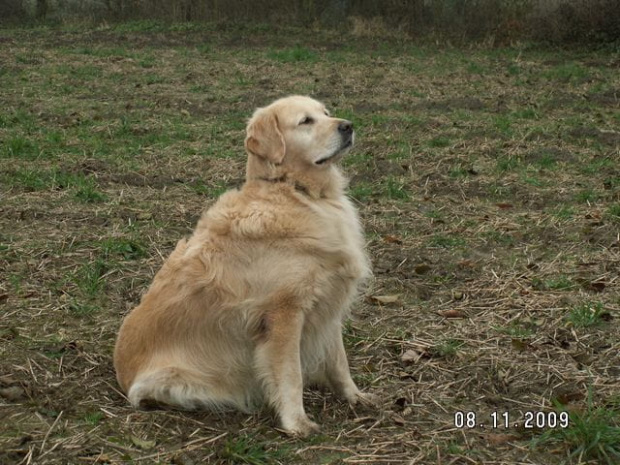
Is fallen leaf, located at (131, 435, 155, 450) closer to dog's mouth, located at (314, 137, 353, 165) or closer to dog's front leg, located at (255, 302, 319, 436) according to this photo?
dog's front leg, located at (255, 302, 319, 436)

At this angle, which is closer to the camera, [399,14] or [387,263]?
[387,263]

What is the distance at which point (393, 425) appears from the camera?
12.4ft

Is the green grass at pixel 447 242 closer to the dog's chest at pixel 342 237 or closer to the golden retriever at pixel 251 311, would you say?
the dog's chest at pixel 342 237

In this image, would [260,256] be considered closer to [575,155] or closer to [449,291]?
[449,291]

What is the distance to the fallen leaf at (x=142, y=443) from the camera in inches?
137

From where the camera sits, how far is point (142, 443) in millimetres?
3486

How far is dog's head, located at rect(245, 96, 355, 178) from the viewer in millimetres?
4188

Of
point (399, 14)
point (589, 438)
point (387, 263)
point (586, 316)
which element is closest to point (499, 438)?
point (589, 438)

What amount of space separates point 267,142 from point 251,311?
997 mm

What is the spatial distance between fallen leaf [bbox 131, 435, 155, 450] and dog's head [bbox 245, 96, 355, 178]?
152 cm

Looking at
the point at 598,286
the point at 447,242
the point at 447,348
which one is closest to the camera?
the point at 447,348

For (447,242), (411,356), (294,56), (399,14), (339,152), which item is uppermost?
(399,14)

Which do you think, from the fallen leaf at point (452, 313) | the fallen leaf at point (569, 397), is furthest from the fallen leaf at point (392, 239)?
the fallen leaf at point (569, 397)

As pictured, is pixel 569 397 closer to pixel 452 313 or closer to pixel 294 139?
pixel 452 313
